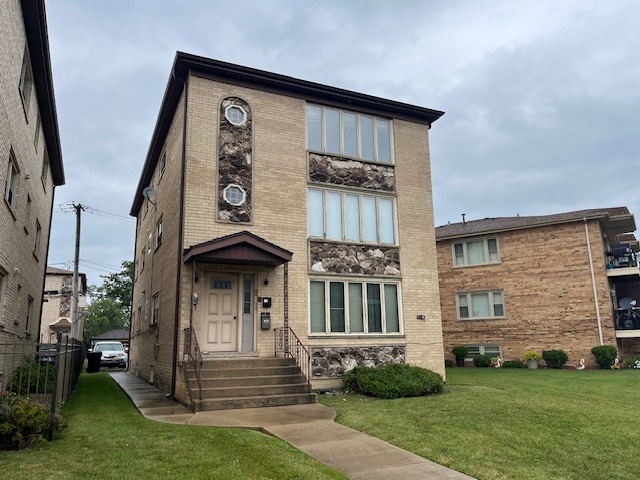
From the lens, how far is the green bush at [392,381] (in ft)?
36.8

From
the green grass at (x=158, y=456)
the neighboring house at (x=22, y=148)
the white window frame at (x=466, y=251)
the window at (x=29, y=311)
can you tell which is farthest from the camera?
the white window frame at (x=466, y=251)

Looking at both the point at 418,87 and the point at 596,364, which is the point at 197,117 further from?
the point at 418,87

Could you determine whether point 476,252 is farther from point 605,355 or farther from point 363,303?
point 363,303

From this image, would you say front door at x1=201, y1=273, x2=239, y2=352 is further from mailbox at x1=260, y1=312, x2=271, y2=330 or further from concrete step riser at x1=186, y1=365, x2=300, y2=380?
concrete step riser at x1=186, y1=365, x2=300, y2=380

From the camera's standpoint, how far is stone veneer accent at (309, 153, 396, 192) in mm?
14195

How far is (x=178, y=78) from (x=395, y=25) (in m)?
9.51

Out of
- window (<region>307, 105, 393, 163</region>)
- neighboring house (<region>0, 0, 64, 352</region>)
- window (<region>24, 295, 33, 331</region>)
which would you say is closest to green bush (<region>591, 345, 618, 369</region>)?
window (<region>307, 105, 393, 163</region>)

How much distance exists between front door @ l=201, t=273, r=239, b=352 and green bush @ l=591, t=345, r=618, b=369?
15728 millimetres

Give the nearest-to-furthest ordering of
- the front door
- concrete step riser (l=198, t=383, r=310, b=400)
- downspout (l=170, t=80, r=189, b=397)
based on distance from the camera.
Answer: concrete step riser (l=198, t=383, r=310, b=400), downspout (l=170, t=80, r=189, b=397), the front door

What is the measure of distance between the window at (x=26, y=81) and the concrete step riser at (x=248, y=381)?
740cm

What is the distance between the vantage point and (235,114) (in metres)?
13.5

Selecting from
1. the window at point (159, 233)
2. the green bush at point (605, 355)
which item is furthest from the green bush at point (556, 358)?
the window at point (159, 233)

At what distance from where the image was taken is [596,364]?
20.4m

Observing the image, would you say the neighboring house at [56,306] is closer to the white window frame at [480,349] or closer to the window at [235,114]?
the white window frame at [480,349]
